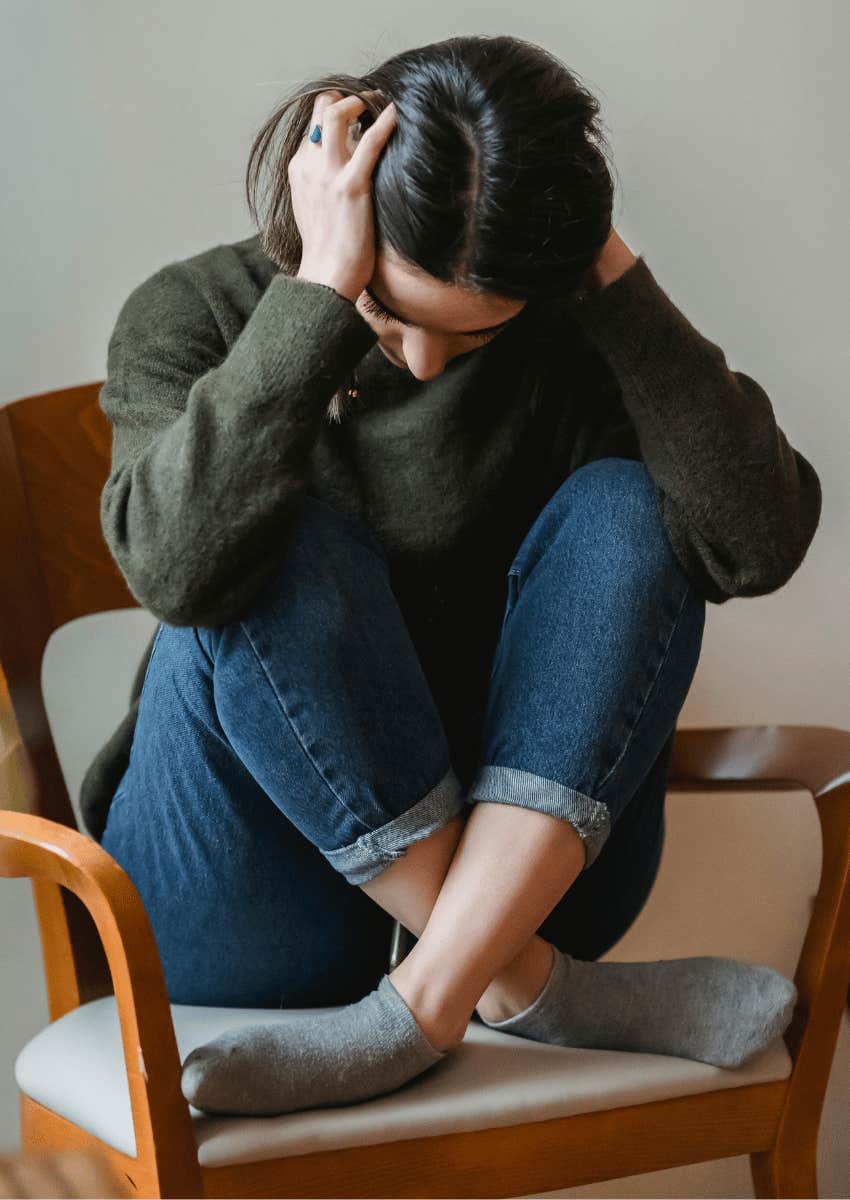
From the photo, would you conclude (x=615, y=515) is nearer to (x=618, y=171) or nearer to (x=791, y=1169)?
(x=791, y=1169)

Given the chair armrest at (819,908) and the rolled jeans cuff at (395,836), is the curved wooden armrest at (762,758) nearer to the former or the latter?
the chair armrest at (819,908)

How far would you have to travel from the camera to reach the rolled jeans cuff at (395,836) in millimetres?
809

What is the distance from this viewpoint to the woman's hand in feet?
2.70

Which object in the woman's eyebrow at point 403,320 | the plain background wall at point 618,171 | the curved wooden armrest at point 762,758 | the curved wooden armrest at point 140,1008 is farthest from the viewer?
the plain background wall at point 618,171

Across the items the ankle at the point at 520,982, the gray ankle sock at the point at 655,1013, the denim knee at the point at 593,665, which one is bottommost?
the gray ankle sock at the point at 655,1013

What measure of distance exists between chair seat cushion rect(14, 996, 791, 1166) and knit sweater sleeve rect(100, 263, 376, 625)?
0.31 meters

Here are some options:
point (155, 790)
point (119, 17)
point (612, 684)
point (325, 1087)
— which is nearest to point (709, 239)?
point (119, 17)

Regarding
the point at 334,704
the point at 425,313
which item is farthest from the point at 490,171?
the point at 334,704

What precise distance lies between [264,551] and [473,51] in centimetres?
34

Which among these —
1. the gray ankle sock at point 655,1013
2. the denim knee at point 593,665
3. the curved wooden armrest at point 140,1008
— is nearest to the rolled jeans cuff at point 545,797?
the denim knee at point 593,665

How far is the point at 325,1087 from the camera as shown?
80cm

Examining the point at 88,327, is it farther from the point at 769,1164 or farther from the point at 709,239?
the point at 769,1164

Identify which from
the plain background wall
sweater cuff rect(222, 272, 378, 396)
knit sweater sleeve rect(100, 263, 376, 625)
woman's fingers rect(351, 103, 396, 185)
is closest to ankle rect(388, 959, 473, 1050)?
knit sweater sleeve rect(100, 263, 376, 625)

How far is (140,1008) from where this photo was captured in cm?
76
